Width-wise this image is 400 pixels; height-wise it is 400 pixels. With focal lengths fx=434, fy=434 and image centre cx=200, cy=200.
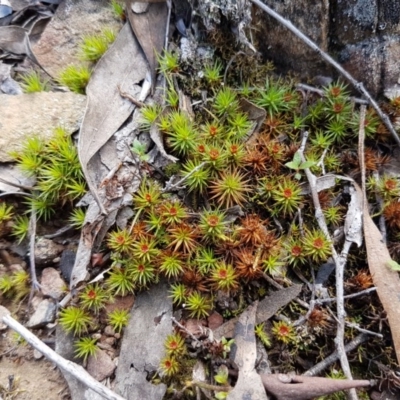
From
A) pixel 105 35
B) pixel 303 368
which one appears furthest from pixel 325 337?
pixel 105 35

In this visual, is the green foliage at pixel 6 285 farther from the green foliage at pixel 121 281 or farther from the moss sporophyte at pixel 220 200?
the green foliage at pixel 121 281

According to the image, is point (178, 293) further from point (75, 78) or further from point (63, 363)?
point (75, 78)

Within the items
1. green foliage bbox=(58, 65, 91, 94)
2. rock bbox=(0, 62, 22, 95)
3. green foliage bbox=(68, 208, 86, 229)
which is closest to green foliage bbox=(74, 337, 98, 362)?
green foliage bbox=(68, 208, 86, 229)

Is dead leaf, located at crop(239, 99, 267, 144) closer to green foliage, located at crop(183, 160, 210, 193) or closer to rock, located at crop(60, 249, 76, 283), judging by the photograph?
green foliage, located at crop(183, 160, 210, 193)

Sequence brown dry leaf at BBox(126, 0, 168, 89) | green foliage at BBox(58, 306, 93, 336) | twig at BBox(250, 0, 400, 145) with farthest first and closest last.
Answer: brown dry leaf at BBox(126, 0, 168, 89)
twig at BBox(250, 0, 400, 145)
green foliage at BBox(58, 306, 93, 336)

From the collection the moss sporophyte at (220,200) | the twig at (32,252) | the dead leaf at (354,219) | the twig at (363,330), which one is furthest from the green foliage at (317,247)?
the twig at (32,252)

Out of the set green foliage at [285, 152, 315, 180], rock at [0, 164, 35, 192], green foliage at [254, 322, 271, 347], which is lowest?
green foliage at [254, 322, 271, 347]

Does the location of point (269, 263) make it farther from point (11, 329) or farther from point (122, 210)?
point (11, 329)
